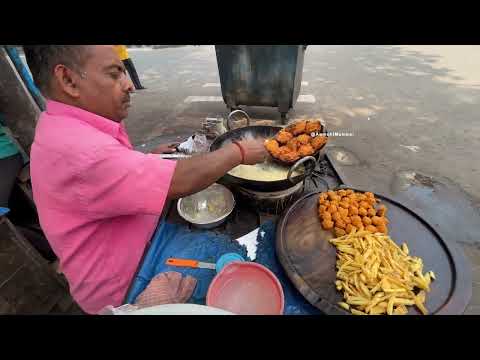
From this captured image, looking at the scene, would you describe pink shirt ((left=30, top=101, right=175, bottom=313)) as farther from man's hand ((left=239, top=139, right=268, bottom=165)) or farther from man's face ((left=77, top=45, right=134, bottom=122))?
man's hand ((left=239, top=139, right=268, bottom=165))

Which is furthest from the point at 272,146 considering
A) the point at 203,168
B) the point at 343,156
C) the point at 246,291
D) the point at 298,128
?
the point at 343,156

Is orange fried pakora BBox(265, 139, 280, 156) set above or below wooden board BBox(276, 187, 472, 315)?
above

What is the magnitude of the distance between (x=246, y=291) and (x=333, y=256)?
0.69m

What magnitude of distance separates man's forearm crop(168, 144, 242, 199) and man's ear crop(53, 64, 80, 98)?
0.75 m

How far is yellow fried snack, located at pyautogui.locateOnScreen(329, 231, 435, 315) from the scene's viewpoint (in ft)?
4.97

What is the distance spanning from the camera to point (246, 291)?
5.31 ft

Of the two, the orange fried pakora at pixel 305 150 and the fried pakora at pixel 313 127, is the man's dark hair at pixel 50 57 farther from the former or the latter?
the fried pakora at pixel 313 127

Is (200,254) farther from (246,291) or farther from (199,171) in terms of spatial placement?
(199,171)

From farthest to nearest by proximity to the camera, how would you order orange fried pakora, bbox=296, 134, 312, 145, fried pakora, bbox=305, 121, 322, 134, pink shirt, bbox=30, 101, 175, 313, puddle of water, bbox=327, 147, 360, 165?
puddle of water, bbox=327, 147, 360, 165
fried pakora, bbox=305, 121, 322, 134
orange fried pakora, bbox=296, 134, 312, 145
pink shirt, bbox=30, 101, 175, 313

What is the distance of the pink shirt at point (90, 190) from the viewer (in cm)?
138

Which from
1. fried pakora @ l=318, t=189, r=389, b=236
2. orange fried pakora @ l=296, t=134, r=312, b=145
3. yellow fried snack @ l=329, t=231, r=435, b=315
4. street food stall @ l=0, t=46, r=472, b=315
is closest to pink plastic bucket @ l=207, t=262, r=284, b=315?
street food stall @ l=0, t=46, r=472, b=315

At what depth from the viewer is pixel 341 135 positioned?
618 centimetres

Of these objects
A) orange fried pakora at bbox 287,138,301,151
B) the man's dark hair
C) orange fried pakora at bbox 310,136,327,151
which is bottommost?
orange fried pakora at bbox 287,138,301,151

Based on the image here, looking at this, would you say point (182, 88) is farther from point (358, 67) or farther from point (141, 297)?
point (141, 297)
